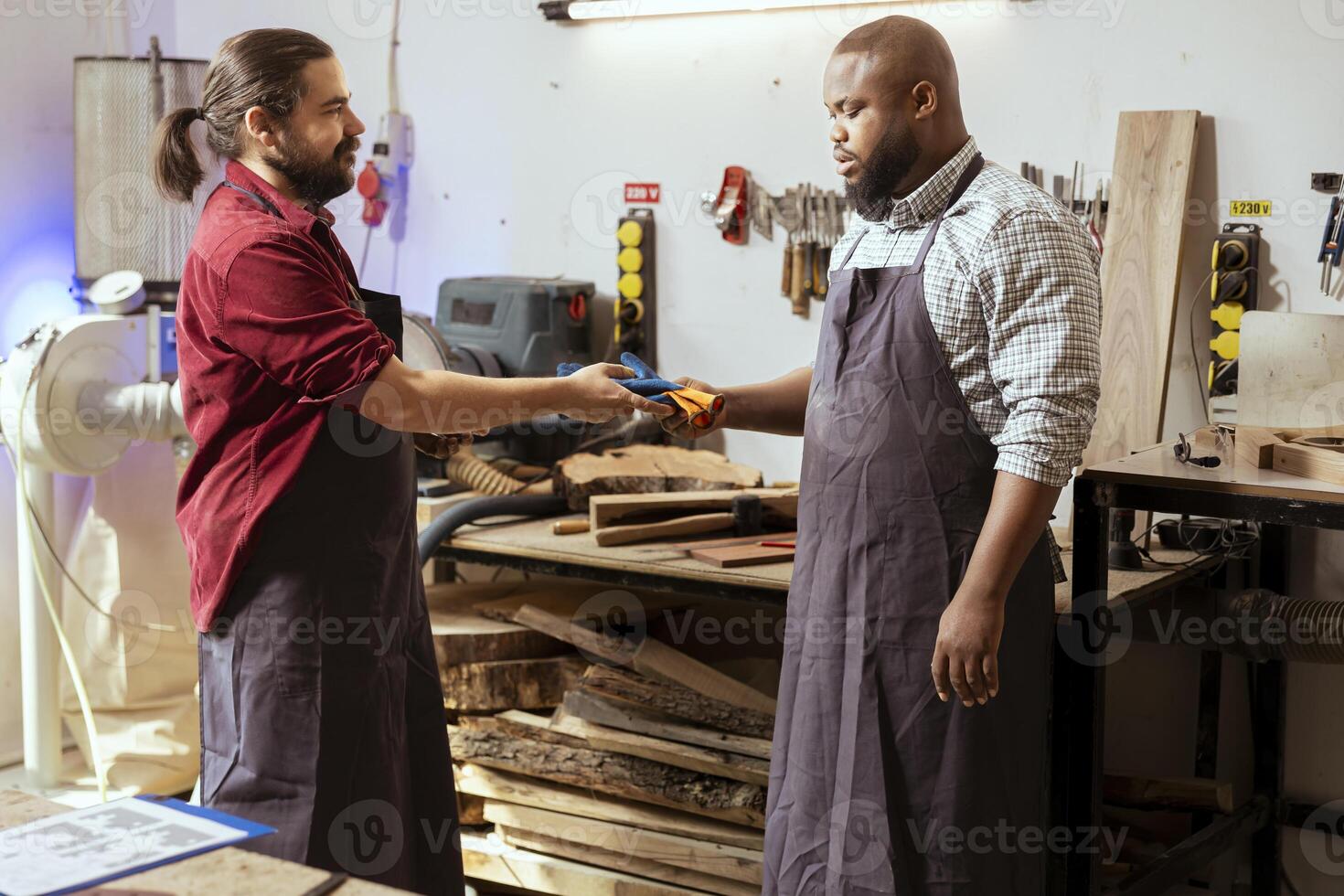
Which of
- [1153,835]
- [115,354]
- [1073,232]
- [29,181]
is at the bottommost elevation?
[1153,835]

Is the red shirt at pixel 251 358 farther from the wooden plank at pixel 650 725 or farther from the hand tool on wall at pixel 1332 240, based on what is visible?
the hand tool on wall at pixel 1332 240

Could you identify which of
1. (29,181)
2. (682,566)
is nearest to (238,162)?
(682,566)

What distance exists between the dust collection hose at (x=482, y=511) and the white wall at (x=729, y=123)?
24.3 inches

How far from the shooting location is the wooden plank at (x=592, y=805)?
2992 mm

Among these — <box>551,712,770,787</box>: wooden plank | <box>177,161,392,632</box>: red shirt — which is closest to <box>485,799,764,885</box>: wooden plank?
<box>551,712,770,787</box>: wooden plank

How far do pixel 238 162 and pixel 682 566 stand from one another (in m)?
1.20

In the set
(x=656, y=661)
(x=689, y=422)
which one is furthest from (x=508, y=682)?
(x=689, y=422)

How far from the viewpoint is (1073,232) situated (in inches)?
81.4

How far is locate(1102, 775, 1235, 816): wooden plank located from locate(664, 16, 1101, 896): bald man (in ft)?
3.12

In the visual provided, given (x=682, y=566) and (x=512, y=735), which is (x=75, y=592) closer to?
(x=512, y=735)

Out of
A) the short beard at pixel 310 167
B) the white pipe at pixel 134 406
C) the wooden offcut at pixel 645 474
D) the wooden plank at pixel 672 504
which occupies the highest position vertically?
the short beard at pixel 310 167

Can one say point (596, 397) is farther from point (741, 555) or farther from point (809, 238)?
point (809, 238)

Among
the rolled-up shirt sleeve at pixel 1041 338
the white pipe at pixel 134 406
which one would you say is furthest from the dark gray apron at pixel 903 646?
the white pipe at pixel 134 406

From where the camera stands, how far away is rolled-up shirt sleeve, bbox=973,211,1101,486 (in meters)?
1.96
